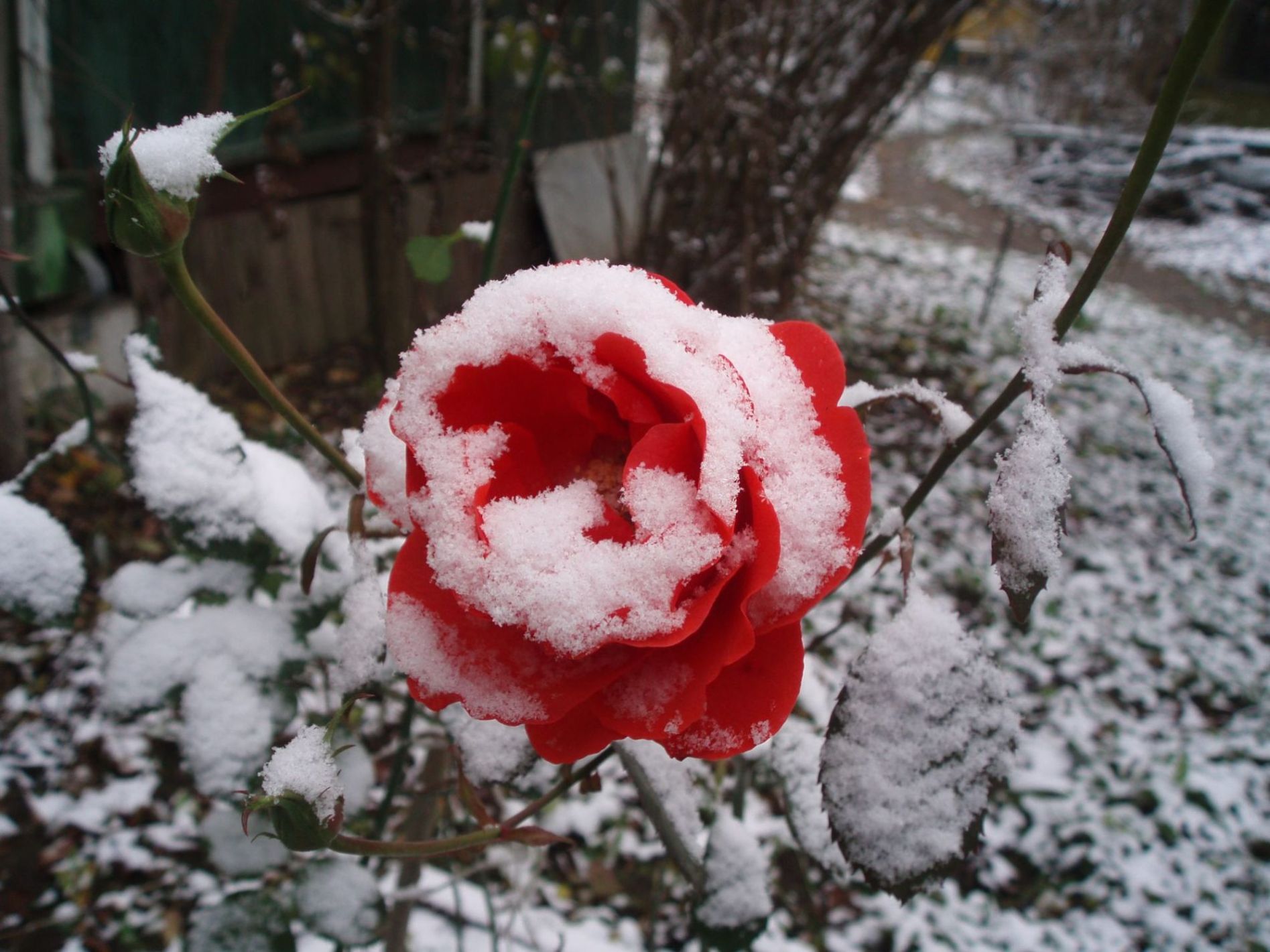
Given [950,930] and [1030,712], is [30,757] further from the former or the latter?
[1030,712]

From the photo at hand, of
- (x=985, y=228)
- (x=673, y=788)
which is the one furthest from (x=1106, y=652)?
(x=985, y=228)

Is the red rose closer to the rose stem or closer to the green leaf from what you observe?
the rose stem

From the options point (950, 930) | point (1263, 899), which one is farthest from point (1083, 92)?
point (950, 930)

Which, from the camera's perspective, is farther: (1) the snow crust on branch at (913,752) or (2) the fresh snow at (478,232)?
(2) the fresh snow at (478,232)

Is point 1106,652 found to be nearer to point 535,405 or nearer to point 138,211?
point 535,405

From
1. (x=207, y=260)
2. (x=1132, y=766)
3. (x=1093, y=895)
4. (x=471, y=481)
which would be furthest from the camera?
(x=207, y=260)

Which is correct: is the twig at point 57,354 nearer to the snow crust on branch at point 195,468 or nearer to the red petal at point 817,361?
the snow crust on branch at point 195,468

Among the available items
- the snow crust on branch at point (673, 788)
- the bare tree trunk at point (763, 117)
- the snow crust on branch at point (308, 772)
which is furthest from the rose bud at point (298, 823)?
the bare tree trunk at point (763, 117)
